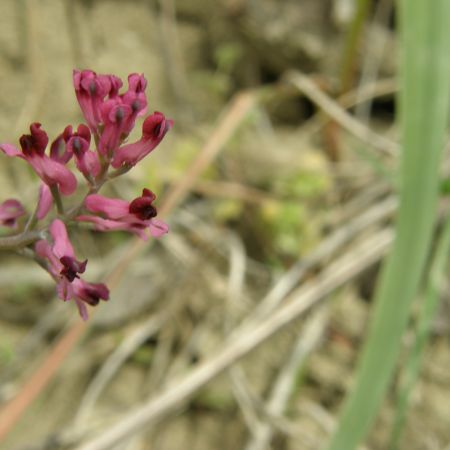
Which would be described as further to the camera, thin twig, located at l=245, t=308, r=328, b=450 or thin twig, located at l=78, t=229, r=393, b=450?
thin twig, located at l=245, t=308, r=328, b=450

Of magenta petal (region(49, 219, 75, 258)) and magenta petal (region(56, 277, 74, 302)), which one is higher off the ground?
magenta petal (region(49, 219, 75, 258))

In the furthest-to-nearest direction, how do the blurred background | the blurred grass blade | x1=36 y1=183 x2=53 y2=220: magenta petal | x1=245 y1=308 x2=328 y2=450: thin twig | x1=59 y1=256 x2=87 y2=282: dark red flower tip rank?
the blurred background
x1=245 y1=308 x2=328 y2=450: thin twig
the blurred grass blade
x1=36 y1=183 x2=53 y2=220: magenta petal
x1=59 y1=256 x2=87 y2=282: dark red flower tip

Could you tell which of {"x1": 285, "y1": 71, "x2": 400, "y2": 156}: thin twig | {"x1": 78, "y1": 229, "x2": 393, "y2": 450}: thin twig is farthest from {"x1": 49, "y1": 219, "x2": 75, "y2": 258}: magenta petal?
{"x1": 285, "y1": 71, "x2": 400, "y2": 156}: thin twig

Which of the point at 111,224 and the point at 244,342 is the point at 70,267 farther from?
the point at 244,342

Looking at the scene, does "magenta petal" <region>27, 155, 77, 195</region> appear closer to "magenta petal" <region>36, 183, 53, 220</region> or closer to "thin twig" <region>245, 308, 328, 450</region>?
"magenta petal" <region>36, 183, 53, 220</region>

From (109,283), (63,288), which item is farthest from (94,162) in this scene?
(109,283)

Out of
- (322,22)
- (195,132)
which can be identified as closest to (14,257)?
(195,132)

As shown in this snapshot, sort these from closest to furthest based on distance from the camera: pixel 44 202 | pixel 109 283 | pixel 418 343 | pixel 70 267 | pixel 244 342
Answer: pixel 70 267, pixel 44 202, pixel 418 343, pixel 244 342, pixel 109 283
